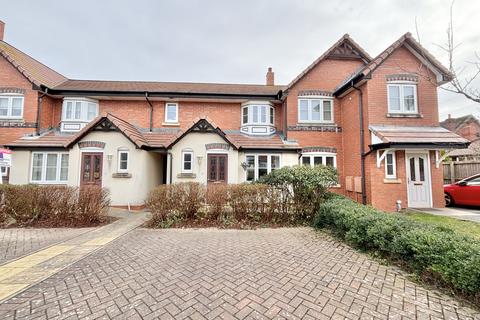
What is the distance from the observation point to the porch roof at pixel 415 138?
9.76 metres

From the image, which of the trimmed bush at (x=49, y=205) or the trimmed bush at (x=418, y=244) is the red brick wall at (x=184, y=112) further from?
the trimmed bush at (x=418, y=244)

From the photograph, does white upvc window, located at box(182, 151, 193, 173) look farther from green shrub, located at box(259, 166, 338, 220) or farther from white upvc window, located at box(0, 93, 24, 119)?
white upvc window, located at box(0, 93, 24, 119)

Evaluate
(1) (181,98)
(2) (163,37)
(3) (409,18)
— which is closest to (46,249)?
(1) (181,98)

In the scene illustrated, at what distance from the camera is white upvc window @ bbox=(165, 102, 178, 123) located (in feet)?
49.5

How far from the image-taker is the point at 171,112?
15.2 m

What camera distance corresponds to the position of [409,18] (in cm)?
723

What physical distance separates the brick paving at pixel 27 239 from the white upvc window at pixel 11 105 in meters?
10.4

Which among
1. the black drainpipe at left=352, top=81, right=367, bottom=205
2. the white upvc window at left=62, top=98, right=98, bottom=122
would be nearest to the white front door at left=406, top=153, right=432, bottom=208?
the black drainpipe at left=352, top=81, right=367, bottom=205

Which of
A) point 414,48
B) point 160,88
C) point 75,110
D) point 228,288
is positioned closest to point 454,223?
point 228,288

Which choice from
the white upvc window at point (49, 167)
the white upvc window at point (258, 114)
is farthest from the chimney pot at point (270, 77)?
the white upvc window at point (49, 167)

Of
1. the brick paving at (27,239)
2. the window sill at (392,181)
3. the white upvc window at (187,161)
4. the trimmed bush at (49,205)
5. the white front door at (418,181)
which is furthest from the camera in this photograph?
the white upvc window at (187,161)

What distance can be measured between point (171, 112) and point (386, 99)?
13.8 metres

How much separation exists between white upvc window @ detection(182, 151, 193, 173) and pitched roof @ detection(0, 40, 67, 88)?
10.8m

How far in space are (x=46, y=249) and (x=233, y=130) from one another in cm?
1161
